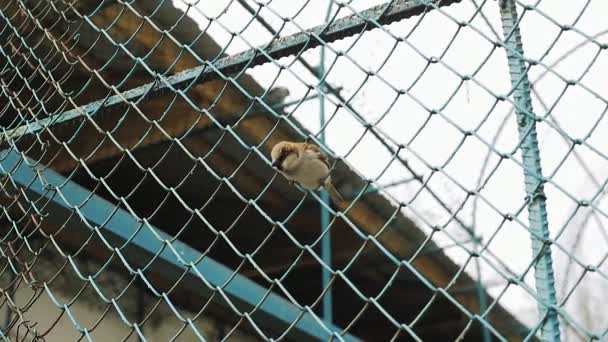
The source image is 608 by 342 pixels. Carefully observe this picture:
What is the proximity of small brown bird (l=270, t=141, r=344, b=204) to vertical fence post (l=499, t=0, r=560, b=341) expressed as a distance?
2.90 feet

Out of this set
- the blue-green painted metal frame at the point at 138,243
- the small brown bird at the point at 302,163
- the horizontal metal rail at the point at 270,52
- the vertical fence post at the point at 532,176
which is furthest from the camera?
the blue-green painted metal frame at the point at 138,243

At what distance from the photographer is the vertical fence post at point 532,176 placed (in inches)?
43.6

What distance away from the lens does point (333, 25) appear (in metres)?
1.55

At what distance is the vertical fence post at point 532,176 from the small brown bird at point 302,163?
884 mm

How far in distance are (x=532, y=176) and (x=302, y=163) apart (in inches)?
41.2

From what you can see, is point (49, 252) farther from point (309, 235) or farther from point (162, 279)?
point (309, 235)

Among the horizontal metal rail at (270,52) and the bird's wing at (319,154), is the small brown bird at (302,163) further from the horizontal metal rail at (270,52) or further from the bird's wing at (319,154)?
the horizontal metal rail at (270,52)

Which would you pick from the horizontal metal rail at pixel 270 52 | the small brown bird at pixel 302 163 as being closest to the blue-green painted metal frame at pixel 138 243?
the horizontal metal rail at pixel 270 52

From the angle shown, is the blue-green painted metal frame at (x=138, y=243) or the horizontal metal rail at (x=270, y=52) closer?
the horizontal metal rail at (x=270, y=52)

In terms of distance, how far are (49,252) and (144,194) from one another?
114cm

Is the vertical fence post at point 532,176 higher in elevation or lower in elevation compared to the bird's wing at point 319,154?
lower

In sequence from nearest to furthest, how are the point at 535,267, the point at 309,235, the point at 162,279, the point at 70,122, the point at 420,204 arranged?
1. the point at 535,267
2. the point at 70,122
3. the point at 162,279
4. the point at 420,204
5. the point at 309,235

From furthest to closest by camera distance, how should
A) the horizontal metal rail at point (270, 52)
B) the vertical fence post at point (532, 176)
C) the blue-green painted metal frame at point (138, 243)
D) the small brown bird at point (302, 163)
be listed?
the blue-green painted metal frame at point (138, 243) < the small brown bird at point (302, 163) < the horizontal metal rail at point (270, 52) < the vertical fence post at point (532, 176)

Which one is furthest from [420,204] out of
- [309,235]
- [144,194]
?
[144,194]
